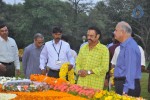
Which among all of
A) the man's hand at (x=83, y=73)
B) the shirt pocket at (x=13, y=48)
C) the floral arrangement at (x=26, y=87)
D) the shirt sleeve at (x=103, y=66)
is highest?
the shirt pocket at (x=13, y=48)

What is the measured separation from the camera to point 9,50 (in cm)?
951

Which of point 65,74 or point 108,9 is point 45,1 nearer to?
point 108,9

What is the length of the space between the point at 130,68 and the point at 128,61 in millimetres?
114

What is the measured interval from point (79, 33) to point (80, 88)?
182 feet

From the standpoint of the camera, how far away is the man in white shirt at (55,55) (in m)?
8.71

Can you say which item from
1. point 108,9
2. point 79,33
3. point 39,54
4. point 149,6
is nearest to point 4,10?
point 79,33

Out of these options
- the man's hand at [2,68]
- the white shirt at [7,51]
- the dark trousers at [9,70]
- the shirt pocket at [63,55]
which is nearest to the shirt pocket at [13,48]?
the white shirt at [7,51]

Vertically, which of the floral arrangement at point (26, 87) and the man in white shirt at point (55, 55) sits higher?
the man in white shirt at point (55, 55)

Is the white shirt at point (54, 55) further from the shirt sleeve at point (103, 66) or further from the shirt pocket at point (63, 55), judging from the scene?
the shirt sleeve at point (103, 66)

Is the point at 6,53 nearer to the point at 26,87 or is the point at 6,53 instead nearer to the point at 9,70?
the point at 9,70

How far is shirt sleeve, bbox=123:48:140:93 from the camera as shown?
5422mm

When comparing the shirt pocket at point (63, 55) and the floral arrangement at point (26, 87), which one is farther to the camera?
the shirt pocket at point (63, 55)

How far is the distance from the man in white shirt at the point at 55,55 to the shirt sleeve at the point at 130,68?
10.9ft

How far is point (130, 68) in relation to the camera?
5469 millimetres
